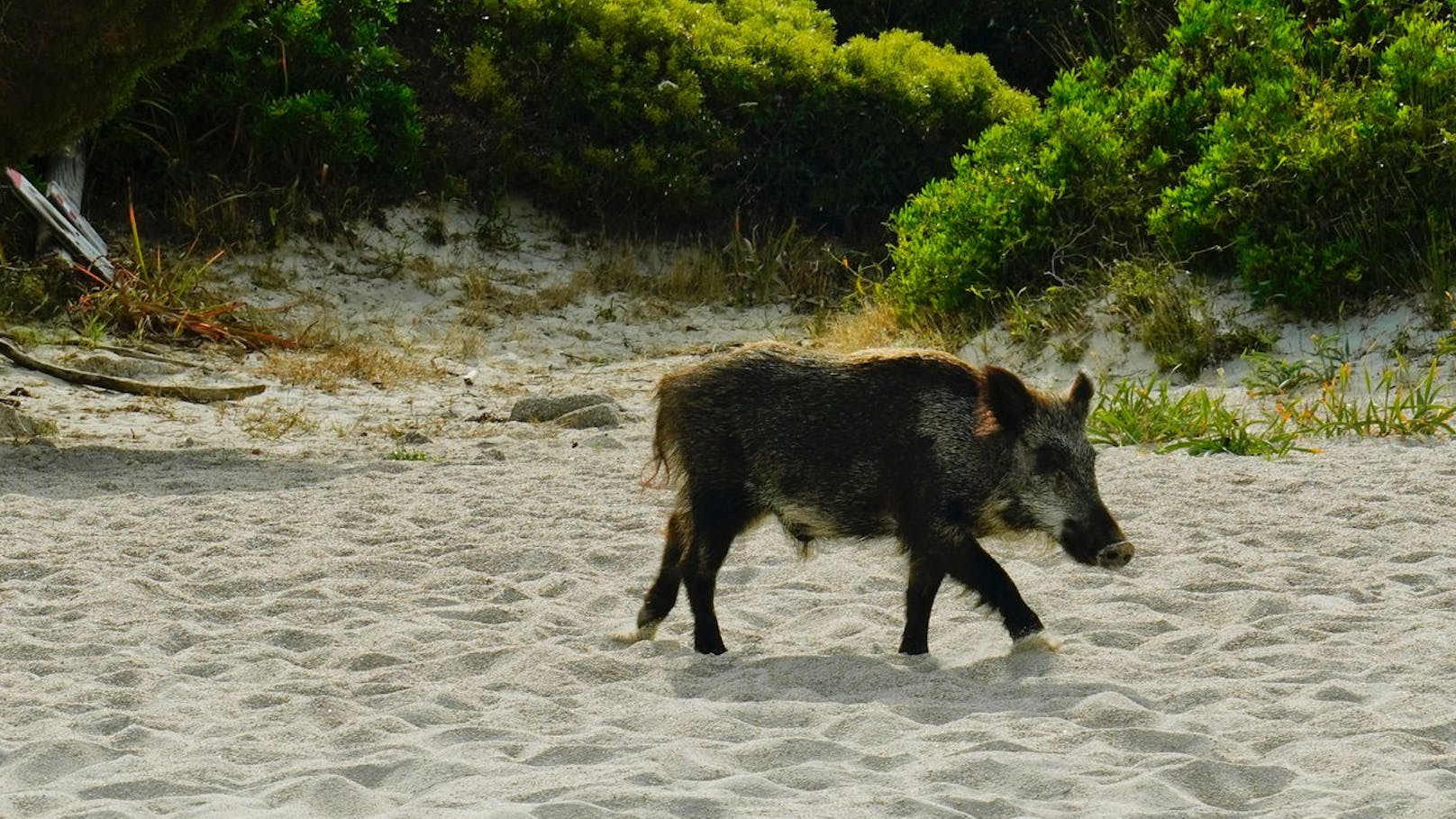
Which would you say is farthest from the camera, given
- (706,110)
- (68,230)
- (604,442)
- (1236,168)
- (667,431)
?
(706,110)

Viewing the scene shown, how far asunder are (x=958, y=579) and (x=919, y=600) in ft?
0.43

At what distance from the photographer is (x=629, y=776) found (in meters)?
4.21

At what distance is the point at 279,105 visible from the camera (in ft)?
41.3

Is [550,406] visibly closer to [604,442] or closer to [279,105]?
[604,442]

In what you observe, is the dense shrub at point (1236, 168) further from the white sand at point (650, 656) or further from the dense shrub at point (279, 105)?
the dense shrub at point (279, 105)

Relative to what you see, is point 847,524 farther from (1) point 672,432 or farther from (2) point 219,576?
(2) point 219,576

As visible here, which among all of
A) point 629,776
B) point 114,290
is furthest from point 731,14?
point 629,776

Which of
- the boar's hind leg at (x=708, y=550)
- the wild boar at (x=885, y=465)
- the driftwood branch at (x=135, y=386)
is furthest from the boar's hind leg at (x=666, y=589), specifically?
the driftwood branch at (x=135, y=386)

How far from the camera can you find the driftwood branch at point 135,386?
9.91 meters

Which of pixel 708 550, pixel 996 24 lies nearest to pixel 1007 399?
pixel 708 550

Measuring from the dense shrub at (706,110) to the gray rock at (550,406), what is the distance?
3.69 meters

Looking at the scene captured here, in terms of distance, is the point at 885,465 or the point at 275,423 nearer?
the point at 885,465

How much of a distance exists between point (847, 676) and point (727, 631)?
0.77m

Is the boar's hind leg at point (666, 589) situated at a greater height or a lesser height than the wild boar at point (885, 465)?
lesser
